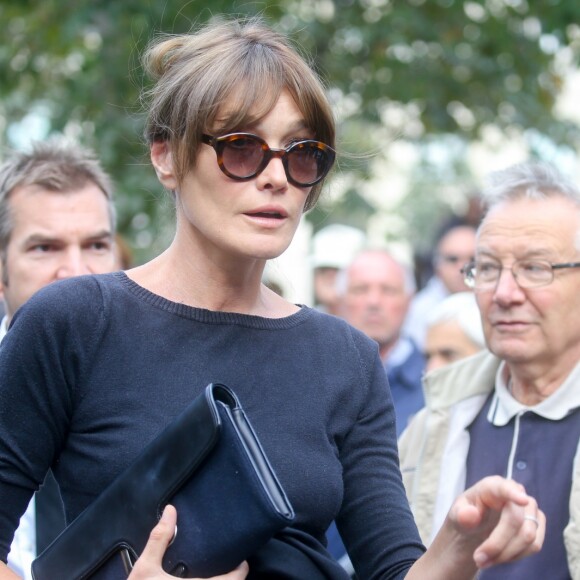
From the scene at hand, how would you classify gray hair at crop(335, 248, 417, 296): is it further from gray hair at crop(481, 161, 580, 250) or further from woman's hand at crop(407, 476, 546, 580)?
woman's hand at crop(407, 476, 546, 580)

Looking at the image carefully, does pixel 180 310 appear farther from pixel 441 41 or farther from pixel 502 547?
pixel 441 41

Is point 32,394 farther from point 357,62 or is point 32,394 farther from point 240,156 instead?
point 357,62

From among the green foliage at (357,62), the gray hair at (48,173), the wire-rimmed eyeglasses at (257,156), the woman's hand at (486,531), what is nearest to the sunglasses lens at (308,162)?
the wire-rimmed eyeglasses at (257,156)

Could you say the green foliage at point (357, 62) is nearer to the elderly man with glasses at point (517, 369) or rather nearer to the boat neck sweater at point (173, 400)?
the elderly man with glasses at point (517, 369)

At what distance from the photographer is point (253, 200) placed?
2404mm

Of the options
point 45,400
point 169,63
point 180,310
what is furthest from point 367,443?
point 169,63

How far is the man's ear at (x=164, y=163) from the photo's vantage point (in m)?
2.53

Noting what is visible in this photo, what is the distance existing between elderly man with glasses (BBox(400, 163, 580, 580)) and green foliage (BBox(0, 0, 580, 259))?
14.1 ft

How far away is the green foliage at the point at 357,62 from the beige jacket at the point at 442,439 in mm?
4195

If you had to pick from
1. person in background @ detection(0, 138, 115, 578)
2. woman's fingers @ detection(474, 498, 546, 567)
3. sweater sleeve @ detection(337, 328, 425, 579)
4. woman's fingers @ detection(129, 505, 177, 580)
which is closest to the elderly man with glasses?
sweater sleeve @ detection(337, 328, 425, 579)

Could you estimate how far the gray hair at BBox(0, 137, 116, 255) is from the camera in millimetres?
4062

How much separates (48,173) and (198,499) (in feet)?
7.09

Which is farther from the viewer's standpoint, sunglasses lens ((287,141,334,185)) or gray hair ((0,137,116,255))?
gray hair ((0,137,116,255))

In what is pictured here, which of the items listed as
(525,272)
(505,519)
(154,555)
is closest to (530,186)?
(525,272)
